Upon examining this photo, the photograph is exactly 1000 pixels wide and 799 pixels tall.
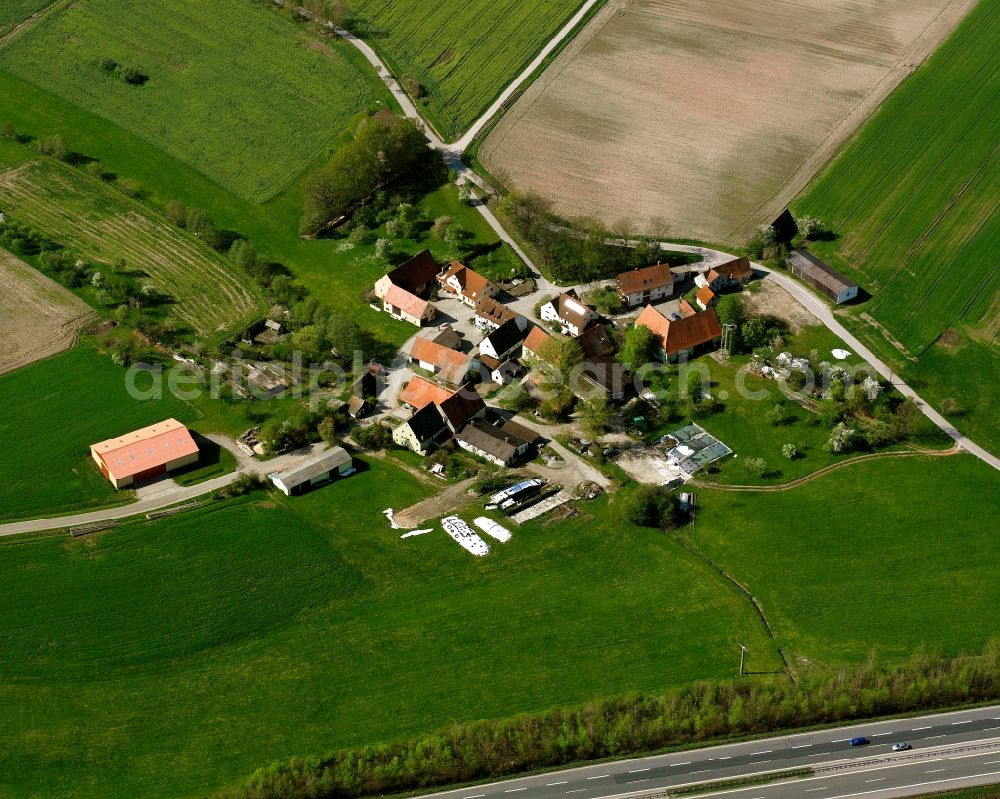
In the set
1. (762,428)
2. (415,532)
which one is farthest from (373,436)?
(762,428)

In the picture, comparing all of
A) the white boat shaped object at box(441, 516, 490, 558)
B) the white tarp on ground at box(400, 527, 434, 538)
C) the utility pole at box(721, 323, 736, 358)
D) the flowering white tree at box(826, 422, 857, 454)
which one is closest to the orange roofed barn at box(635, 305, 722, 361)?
the utility pole at box(721, 323, 736, 358)

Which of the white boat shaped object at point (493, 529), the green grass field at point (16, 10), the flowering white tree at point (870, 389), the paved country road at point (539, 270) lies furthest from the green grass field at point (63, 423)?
the green grass field at point (16, 10)

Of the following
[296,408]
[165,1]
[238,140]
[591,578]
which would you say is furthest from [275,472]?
[165,1]

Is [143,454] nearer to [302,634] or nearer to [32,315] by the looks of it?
[302,634]

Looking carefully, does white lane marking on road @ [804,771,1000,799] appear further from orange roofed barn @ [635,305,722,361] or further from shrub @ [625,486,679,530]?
orange roofed barn @ [635,305,722,361]

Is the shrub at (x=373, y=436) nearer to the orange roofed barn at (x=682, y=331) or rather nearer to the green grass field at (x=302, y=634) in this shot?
the green grass field at (x=302, y=634)

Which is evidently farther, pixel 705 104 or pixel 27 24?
pixel 27 24

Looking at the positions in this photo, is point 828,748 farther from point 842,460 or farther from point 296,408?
point 296,408
